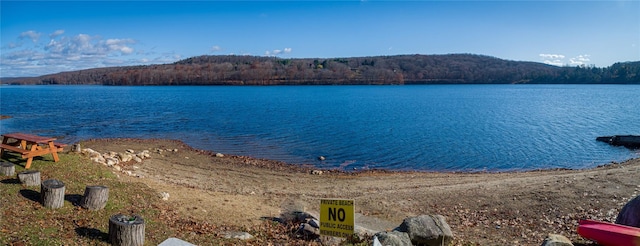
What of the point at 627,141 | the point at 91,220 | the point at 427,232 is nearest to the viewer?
the point at 91,220

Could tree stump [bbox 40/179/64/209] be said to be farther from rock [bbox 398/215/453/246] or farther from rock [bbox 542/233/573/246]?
rock [bbox 542/233/573/246]

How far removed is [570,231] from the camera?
10297 mm

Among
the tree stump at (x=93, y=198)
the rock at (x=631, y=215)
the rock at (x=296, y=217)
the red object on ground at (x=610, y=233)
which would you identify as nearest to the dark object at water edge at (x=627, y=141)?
the rock at (x=631, y=215)

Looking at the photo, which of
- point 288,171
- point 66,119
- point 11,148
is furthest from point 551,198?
point 66,119

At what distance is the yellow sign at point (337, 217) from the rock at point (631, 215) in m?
6.24

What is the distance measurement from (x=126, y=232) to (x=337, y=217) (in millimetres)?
3677

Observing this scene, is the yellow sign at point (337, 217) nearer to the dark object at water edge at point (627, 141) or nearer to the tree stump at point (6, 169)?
the tree stump at point (6, 169)

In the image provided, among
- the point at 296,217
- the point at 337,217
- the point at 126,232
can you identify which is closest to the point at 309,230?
the point at 296,217

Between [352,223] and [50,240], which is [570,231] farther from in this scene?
[50,240]

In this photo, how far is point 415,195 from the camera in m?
14.5

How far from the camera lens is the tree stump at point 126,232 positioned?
7.11 metres

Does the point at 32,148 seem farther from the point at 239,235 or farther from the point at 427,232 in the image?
the point at 427,232

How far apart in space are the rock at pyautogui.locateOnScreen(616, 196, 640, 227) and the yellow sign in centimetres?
624

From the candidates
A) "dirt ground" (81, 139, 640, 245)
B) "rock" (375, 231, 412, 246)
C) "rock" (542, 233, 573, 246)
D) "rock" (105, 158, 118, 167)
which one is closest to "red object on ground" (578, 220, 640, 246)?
"dirt ground" (81, 139, 640, 245)
